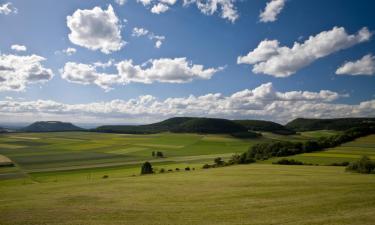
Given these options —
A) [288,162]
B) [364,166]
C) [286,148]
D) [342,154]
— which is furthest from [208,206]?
[286,148]

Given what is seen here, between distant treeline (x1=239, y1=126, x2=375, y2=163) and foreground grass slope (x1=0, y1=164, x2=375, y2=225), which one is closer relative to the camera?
foreground grass slope (x1=0, y1=164, x2=375, y2=225)

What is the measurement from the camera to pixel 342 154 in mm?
71938

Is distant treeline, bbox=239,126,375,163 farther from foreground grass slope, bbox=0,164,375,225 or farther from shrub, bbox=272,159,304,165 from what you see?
foreground grass slope, bbox=0,164,375,225

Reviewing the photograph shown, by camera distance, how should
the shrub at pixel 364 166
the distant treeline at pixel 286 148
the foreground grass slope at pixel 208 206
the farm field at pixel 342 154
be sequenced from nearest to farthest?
the foreground grass slope at pixel 208 206 < the shrub at pixel 364 166 < the farm field at pixel 342 154 < the distant treeline at pixel 286 148

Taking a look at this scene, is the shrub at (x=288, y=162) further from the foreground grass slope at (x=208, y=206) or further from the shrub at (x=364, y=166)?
the foreground grass slope at (x=208, y=206)

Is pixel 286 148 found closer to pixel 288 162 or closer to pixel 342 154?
pixel 342 154

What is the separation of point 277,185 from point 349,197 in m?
9.45

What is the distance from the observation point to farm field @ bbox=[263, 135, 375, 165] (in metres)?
64.4

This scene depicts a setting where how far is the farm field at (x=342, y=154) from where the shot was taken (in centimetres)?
6439

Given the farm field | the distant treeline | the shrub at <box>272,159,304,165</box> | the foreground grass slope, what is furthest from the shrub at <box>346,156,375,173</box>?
the distant treeline

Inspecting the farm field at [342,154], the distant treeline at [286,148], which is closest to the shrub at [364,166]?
the farm field at [342,154]

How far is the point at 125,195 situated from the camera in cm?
3241

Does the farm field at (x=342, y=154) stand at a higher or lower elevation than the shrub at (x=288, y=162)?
higher

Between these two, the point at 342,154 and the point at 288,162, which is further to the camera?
the point at 342,154
